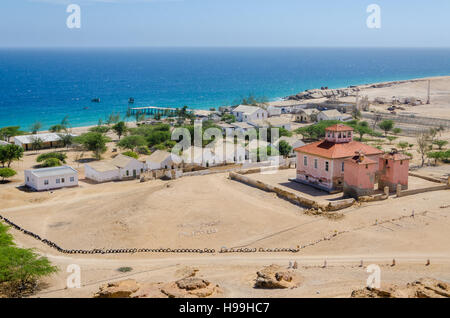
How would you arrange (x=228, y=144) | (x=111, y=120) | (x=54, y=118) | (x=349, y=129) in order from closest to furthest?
(x=349, y=129) → (x=228, y=144) → (x=111, y=120) → (x=54, y=118)

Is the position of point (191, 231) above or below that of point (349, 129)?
below

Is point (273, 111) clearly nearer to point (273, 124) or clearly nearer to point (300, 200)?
point (273, 124)

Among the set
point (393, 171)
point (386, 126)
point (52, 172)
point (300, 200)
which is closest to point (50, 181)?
point (52, 172)

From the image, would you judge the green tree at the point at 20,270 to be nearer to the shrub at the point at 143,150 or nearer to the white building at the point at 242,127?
the shrub at the point at 143,150

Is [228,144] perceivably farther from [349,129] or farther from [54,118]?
[54,118]

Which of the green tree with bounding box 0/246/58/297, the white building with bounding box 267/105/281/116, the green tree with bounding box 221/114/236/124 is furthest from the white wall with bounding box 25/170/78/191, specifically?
the white building with bounding box 267/105/281/116

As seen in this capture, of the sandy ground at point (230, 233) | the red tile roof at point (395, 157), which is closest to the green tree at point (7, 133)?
the sandy ground at point (230, 233)

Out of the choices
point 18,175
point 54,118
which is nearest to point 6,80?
point 54,118
